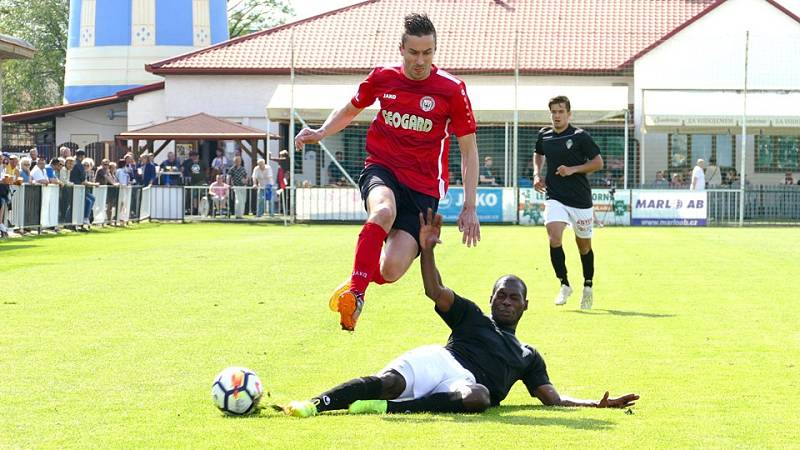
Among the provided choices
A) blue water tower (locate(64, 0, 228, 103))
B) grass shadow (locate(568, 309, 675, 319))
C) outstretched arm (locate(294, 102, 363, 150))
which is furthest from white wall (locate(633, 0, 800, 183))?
outstretched arm (locate(294, 102, 363, 150))

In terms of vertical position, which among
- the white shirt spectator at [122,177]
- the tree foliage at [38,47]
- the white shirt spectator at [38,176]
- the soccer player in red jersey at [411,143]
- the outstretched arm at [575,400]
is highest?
the tree foliage at [38,47]

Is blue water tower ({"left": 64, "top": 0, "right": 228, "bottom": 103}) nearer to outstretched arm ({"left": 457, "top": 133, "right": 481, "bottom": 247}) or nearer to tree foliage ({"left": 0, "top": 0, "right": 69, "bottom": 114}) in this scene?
tree foliage ({"left": 0, "top": 0, "right": 69, "bottom": 114})

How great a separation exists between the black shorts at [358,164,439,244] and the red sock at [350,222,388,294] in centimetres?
35

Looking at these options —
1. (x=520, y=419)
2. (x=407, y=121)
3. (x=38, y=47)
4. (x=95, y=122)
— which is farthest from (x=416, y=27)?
(x=38, y=47)

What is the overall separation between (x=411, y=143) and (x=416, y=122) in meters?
0.17

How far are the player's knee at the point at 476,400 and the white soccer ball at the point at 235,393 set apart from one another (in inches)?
46.9

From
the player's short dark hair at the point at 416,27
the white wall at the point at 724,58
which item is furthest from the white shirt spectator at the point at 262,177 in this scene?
the player's short dark hair at the point at 416,27

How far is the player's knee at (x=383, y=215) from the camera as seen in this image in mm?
8625

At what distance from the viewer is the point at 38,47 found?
89125 millimetres

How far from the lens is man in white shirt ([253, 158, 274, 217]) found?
39.1m

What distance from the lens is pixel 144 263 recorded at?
20.1 metres

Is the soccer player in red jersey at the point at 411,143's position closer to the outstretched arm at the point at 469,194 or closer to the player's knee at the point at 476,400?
the outstretched arm at the point at 469,194

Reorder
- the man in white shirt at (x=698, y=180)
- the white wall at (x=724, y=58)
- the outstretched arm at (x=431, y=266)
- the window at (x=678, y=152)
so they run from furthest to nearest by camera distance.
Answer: the window at (x=678, y=152)
the white wall at (x=724, y=58)
the man in white shirt at (x=698, y=180)
the outstretched arm at (x=431, y=266)

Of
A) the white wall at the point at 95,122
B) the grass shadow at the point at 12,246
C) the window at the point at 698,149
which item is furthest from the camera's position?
the white wall at the point at 95,122
